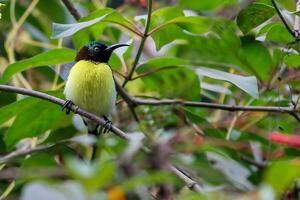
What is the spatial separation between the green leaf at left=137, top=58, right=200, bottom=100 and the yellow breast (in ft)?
0.76

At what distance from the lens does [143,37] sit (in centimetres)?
305

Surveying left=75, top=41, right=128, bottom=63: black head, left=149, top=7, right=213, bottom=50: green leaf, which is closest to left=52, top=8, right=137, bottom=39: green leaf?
left=149, top=7, right=213, bottom=50: green leaf

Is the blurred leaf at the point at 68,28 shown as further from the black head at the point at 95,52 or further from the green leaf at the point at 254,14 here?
the black head at the point at 95,52

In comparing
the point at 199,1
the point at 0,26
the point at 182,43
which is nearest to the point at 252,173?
the point at 199,1

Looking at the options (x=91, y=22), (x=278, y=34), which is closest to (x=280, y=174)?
(x=91, y=22)

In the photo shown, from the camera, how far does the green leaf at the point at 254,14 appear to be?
9.64 feet

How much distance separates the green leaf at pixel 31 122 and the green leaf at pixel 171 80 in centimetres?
56

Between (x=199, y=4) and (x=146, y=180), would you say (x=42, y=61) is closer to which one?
(x=199, y=4)

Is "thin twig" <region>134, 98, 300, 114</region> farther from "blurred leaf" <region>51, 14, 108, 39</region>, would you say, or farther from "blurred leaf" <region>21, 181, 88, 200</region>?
"blurred leaf" <region>21, 181, 88, 200</region>

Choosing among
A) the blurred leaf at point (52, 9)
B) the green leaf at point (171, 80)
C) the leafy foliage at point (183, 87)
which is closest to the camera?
the leafy foliage at point (183, 87)

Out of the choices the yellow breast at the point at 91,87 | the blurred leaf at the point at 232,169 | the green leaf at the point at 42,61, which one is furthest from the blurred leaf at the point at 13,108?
the blurred leaf at the point at 232,169

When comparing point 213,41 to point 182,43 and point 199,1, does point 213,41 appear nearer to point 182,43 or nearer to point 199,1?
point 199,1

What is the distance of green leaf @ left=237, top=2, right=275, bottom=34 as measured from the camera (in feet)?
9.64

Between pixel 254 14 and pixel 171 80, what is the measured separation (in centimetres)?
88
